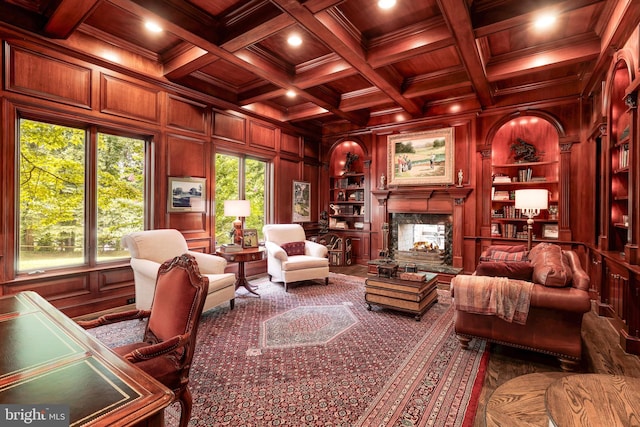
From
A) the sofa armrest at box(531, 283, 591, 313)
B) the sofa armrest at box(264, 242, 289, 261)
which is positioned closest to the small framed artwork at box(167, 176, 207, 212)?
the sofa armrest at box(264, 242, 289, 261)

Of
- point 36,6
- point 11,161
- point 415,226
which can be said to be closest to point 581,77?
point 415,226

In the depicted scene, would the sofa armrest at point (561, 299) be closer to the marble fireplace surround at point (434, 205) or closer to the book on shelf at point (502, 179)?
the marble fireplace surround at point (434, 205)

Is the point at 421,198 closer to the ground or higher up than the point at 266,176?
closer to the ground

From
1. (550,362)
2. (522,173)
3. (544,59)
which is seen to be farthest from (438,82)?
(550,362)

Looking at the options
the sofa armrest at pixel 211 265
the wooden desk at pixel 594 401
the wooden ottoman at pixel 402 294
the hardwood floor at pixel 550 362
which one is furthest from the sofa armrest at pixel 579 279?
the sofa armrest at pixel 211 265

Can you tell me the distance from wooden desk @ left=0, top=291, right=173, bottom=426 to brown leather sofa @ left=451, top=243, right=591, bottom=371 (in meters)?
2.63

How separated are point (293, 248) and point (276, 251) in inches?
21.9

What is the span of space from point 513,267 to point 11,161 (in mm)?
4928

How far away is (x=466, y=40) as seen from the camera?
3.27 meters

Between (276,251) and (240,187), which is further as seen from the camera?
(240,187)

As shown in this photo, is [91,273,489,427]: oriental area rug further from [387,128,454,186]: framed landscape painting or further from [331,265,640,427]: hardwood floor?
[387,128,454,186]: framed landscape painting

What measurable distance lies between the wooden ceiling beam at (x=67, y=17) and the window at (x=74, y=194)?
993 mm

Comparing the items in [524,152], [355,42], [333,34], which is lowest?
[524,152]

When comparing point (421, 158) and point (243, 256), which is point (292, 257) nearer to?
point (243, 256)
